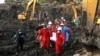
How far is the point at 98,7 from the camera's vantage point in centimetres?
1617

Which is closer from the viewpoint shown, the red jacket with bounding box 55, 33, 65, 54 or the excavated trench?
the red jacket with bounding box 55, 33, 65, 54

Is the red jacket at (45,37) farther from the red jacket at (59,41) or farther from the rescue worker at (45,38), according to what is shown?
the red jacket at (59,41)

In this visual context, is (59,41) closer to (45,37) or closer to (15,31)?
(45,37)

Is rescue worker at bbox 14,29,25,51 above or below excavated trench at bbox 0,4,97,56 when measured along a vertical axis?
above

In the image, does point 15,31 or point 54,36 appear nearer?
point 54,36

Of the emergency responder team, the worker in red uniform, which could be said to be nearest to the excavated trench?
the emergency responder team

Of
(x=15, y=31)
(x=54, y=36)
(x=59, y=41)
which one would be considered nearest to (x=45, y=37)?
(x=54, y=36)

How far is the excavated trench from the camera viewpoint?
19.1 meters

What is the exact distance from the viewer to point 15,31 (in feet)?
78.2

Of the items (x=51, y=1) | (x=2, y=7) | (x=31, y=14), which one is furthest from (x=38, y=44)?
(x=51, y=1)

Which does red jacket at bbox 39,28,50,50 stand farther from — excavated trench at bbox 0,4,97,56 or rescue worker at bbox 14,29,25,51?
rescue worker at bbox 14,29,25,51

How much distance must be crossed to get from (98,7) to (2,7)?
14804 mm

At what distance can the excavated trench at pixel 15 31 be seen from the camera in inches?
752

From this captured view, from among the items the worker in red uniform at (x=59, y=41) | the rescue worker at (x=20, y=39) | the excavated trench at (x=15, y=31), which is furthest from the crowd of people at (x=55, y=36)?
the rescue worker at (x=20, y=39)
